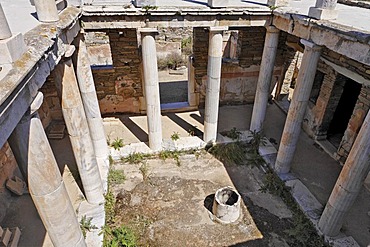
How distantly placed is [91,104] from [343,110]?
28.9 ft

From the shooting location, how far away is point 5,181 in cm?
732

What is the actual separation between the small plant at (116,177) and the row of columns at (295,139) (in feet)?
15.9

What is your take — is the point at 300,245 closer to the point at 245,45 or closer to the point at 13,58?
the point at 13,58

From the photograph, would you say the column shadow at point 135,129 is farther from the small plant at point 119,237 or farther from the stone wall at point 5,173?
the stone wall at point 5,173


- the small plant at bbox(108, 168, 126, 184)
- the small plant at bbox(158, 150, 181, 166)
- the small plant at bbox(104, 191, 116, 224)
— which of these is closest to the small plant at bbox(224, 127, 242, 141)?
the small plant at bbox(158, 150, 181, 166)

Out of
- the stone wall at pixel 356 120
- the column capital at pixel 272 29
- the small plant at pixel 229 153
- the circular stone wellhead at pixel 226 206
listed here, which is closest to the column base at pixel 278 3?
the column capital at pixel 272 29

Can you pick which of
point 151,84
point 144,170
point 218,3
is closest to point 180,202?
point 144,170

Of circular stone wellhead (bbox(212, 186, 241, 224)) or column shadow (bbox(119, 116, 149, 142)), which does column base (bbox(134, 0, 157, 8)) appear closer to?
column shadow (bbox(119, 116, 149, 142))

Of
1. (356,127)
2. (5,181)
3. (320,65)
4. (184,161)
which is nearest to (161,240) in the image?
(184,161)

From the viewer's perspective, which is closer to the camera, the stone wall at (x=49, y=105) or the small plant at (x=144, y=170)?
the small plant at (x=144, y=170)

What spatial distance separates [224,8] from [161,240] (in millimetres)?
6228

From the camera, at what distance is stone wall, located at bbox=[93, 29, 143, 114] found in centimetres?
958

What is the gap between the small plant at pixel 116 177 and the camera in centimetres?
798

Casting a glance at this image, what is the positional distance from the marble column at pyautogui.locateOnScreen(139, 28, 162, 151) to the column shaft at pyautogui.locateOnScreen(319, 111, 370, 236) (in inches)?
207
